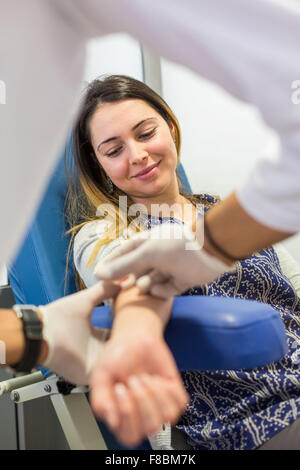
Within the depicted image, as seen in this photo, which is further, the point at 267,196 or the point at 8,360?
the point at 8,360

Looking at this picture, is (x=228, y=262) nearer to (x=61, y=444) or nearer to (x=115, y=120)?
(x=115, y=120)

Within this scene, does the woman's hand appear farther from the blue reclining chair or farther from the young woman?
the blue reclining chair

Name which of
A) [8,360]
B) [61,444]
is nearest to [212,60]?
[8,360]

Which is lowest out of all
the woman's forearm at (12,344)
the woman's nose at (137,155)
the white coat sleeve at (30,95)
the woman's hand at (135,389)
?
the woman's hand at (135,389)

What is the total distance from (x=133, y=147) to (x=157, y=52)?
624 mm

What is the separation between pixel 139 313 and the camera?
2.05 feet

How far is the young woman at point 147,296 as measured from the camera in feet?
1.74

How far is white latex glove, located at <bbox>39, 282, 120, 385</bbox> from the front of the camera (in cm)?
69

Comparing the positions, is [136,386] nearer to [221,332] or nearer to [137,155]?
[221,332]

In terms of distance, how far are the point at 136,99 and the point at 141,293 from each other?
687 millimetres

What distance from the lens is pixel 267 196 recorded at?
1.66ft

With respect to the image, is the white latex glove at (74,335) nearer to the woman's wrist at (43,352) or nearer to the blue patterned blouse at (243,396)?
the woman's wrist at (43,352)

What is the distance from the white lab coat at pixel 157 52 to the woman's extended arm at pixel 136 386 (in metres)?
0.18

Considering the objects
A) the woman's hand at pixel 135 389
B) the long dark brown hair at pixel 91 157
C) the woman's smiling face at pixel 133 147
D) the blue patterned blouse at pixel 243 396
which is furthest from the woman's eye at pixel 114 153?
the woman's hand at pixel 135 389
